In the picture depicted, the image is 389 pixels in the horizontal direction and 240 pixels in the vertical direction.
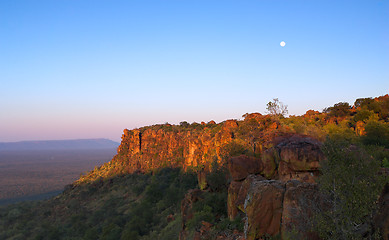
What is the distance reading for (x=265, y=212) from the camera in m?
11.9

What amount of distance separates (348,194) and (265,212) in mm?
3681

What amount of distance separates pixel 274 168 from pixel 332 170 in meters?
8.28

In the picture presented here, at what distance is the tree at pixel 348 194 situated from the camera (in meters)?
8.80

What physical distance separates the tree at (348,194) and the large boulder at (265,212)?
85.9 inches

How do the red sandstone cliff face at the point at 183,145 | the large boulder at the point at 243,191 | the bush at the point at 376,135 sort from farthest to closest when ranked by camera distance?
the red sandstone cliff face at the point at 183,145 < the bush at the point at 376,135 < the large boulder at the point at 243,191

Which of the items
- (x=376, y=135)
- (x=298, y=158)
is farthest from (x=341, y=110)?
(x=298, y=158)

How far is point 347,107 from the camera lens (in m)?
42.4

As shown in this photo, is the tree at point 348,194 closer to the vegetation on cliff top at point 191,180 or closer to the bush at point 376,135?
the vegetation on cliff top at point 191,180

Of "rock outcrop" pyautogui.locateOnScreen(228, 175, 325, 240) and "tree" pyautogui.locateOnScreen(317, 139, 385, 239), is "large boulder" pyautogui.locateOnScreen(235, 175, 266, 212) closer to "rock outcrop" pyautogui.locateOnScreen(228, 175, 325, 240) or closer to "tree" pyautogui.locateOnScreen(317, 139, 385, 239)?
"rock outcrop" pyautogui.locateOnScreen(228, 175, 325, 240)

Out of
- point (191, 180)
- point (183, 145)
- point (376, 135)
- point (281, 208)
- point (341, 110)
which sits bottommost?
point (191, 180)

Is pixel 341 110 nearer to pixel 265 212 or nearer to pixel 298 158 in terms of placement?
pixel 298 158

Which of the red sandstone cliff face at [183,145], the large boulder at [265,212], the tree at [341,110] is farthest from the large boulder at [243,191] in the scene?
the tree at [341,110]

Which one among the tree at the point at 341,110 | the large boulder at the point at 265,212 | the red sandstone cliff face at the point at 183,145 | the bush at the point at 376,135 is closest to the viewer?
the large boulder at the point at 265,212

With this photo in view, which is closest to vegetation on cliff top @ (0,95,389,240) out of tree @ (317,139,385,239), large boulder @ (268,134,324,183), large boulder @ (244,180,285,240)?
tree @ (317,139,385,239)
